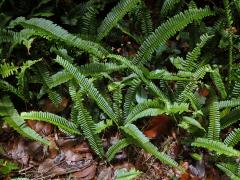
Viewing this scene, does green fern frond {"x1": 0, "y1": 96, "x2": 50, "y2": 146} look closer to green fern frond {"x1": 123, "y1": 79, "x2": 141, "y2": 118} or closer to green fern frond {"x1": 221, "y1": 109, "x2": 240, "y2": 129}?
→ green fern frond {"x1": 123, "y1": 79, "x2": 141, "y2": 118}

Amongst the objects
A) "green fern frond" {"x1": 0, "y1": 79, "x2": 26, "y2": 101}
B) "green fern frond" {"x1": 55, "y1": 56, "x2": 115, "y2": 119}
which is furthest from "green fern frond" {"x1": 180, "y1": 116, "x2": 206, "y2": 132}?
"green fern frond" {"x1": 0, "y1": 79, "x2": 26, "y2": 101}

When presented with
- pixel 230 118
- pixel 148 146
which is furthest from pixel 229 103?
pixel 148 146

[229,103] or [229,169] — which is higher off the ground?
[229,103]

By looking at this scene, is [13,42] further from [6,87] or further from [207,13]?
[207,13]

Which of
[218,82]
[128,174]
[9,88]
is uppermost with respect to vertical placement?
[218,82]

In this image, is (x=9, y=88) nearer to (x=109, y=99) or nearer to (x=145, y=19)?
(x=109, y=99)

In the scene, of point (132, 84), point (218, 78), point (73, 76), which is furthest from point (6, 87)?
point (218, 78)
